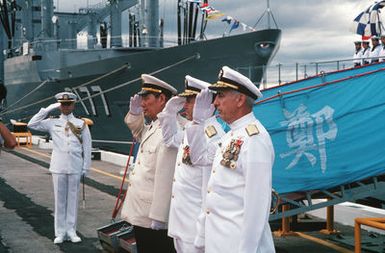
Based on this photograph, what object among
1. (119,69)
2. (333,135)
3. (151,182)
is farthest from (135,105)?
(119,69)

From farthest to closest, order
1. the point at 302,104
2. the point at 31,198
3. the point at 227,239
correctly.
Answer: the point at 31,198
the point at 302,104
the point at 227,239

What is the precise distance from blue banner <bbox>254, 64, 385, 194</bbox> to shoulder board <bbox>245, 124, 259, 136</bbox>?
3.79 meters

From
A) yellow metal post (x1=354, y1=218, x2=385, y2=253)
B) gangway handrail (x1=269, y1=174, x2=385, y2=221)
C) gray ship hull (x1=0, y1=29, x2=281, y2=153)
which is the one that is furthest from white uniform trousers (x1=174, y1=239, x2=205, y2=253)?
gray ship hull (x1=0, y1=29, x2=281, y2=153)

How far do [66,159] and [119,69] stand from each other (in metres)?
18.1

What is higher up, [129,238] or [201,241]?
[201,241]

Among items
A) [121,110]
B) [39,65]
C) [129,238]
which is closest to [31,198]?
[129,238]

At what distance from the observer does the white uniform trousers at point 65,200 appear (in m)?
7.82

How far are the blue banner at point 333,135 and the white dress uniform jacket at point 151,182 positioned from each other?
2.76 metres

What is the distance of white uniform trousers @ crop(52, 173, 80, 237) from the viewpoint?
7.82m

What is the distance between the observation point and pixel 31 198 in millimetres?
11797

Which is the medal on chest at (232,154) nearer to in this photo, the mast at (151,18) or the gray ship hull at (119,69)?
the gray ship hull at (119,69)

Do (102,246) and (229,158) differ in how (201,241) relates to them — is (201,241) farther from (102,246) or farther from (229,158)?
(102,246)

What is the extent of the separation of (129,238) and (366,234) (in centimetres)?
326

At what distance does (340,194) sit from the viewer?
284 inches
